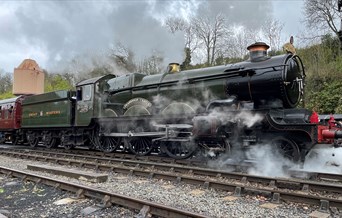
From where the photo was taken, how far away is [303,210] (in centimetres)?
488

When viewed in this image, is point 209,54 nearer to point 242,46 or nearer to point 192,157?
point 242,46

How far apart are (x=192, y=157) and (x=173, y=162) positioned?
2.08 ft

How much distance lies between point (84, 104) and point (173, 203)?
8.62 m

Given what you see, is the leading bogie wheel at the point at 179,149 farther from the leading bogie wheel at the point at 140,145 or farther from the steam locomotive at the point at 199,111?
the leading bogie wheel at the point at 140,145

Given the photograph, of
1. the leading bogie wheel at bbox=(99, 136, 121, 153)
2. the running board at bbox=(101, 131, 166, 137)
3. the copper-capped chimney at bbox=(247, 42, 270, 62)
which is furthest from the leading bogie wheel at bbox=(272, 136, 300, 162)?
the leading bogie wheel at bbox=(99, 136, 121, 153)

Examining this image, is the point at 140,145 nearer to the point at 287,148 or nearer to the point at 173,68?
the point at 173,68

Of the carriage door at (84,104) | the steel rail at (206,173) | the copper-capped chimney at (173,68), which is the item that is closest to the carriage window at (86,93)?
the carriage door at (84,104)

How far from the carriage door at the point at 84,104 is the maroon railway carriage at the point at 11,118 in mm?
6826

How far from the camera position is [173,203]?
209 inches

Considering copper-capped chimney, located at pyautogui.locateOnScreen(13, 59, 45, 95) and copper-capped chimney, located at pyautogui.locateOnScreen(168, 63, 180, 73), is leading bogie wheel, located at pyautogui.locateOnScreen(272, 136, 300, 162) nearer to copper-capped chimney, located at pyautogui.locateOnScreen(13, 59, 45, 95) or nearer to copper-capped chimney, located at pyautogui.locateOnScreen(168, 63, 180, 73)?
copper-capped chimney, located at pyautogui.locateOnScreen(168, 63, 180, 73)

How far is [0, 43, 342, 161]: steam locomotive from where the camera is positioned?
773 cm

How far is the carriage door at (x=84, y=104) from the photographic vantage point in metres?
12.6

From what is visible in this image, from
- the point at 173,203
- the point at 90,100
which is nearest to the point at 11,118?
the point at 90,100

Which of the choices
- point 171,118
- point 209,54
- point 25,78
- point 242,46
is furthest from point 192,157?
point 25,78
